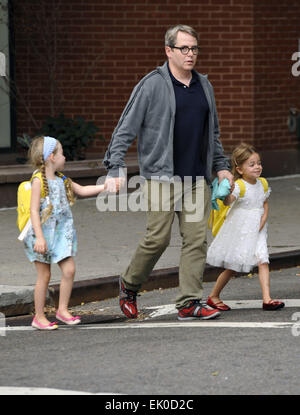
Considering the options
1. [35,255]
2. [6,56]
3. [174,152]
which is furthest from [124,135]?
[6,56]

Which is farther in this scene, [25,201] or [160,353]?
[25,201]

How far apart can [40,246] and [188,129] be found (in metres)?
1.30

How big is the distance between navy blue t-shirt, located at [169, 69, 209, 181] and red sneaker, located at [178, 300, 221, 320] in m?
0.88

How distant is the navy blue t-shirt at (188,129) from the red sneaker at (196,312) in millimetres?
877

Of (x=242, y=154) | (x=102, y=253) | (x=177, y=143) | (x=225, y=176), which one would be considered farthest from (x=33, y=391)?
(x=102, y=253)

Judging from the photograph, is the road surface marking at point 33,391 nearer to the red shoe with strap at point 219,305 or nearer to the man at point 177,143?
the man at point 177,143

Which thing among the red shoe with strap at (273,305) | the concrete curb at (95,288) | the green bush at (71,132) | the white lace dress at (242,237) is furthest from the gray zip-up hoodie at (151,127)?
the green bush at (71,132)

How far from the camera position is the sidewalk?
829 centimetres

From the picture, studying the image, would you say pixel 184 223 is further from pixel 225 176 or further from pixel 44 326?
pixel 44 326

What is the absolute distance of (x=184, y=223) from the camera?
726cm

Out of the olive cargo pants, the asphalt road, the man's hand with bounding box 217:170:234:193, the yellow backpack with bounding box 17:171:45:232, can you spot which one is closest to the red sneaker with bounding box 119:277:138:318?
the asphalt road
